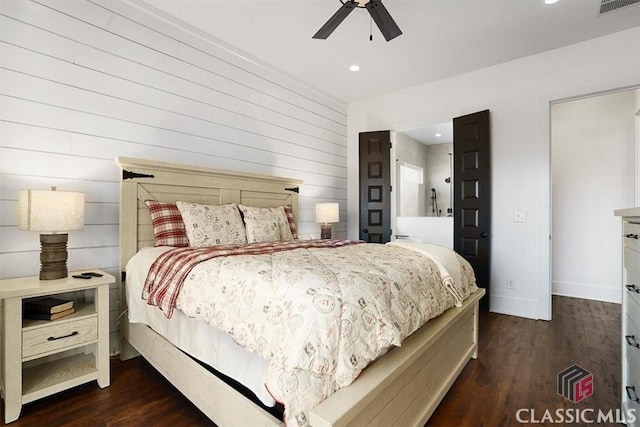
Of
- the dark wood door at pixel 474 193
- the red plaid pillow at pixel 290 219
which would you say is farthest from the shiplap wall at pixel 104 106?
the dark wood door at pixel 474 193

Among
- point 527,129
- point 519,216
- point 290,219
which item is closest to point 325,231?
point 290,219

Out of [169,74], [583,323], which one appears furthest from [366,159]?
[583,323]

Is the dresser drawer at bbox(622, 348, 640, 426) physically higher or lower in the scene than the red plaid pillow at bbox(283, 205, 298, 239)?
lower

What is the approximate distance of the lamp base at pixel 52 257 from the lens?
1.89 meters

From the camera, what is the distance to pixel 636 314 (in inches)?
51.6

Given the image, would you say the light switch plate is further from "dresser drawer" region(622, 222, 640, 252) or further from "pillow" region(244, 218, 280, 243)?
"pillow" region(244, 218, 280, 243)

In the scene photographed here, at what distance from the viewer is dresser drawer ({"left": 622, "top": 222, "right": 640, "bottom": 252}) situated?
128 centimetres

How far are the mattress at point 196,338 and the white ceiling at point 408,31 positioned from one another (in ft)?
6.93

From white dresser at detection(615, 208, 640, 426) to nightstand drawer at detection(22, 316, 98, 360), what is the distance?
9.16ft

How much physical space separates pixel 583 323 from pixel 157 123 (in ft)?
14.9

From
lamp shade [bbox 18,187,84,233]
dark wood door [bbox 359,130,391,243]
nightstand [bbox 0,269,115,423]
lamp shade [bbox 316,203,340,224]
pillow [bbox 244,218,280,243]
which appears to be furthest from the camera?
dark wood door [bbox 359,130,391,243]

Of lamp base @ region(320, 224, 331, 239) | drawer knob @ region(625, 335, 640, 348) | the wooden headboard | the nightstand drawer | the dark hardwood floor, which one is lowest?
the dark hardwood floor

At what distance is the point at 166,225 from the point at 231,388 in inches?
60.9

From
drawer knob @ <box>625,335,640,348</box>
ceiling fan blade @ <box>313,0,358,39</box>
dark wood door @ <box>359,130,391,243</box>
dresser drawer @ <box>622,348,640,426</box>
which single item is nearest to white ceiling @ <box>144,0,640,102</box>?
ceiling fan blade @ <box>313,0,358,39</box>
